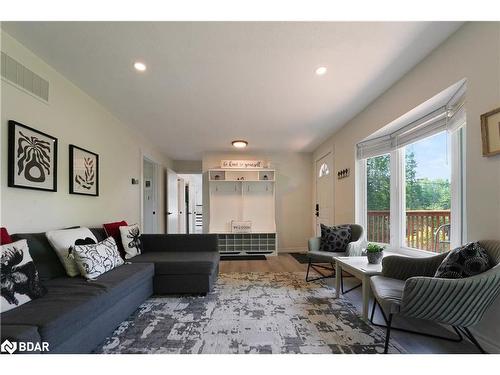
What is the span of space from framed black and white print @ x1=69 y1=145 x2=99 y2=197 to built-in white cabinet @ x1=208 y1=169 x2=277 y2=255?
9.27ft

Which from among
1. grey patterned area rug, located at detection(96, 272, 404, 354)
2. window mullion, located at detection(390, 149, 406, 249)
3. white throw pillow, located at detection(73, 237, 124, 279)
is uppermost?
window mullion, located at detection(390, 149, 406, 249)

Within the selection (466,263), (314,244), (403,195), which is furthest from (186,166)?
(466,263)

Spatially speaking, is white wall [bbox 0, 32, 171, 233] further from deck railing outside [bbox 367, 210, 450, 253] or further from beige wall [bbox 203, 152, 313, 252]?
deck railing outside [bbox 367, 210, 450, 253]

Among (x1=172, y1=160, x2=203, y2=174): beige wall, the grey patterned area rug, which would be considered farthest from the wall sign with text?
the grey patterned area rug

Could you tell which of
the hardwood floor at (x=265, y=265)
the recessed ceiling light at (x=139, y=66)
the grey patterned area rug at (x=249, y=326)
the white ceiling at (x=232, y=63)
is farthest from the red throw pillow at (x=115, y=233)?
the recessed ceiling light at (x=139, y=66)

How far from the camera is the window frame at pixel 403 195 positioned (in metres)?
2.19

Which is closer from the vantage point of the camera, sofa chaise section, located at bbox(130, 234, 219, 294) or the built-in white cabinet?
sofa chaise section, located at bbox(130, 234, 219, 294)

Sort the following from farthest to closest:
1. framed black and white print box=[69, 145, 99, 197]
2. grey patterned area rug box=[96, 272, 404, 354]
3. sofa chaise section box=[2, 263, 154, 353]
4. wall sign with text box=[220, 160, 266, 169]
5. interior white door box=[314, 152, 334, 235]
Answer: wall sign with text box=[220, 160, 266, 169] → interior white door box=[314, 152, 334, 235] → framed black and white print box=[69, 145, 99, 197] → grey patterned area rug box=[96, 272, 404, 354] → sofa chaise section box=[2, 263, 154, 353]

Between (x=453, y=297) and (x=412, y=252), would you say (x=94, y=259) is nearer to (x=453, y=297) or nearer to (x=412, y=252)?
(x=453, y=297)

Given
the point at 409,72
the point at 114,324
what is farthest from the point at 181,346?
the point at 409,72

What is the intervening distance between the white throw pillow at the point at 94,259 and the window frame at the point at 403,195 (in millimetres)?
3102

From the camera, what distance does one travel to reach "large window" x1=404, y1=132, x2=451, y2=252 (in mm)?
2451

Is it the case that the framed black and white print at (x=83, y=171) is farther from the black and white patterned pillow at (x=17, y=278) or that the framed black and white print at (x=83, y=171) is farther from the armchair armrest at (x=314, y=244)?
the armchair armrest at (x=314, y=244)

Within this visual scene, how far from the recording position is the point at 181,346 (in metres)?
1.77
